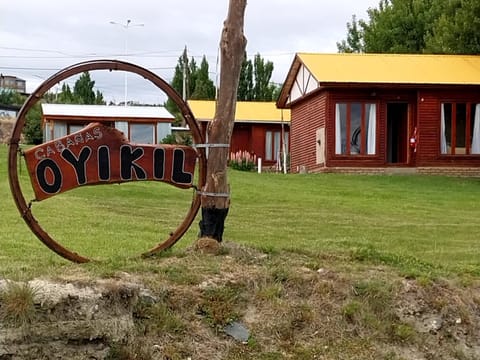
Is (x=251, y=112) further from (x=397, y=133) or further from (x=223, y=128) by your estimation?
(x=223, y=128)

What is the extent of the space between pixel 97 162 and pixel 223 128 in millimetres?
1234

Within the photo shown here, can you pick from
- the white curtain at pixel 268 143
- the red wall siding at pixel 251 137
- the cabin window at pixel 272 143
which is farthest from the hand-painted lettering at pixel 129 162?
the white curtain at pixel 268 143

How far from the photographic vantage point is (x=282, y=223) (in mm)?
12211

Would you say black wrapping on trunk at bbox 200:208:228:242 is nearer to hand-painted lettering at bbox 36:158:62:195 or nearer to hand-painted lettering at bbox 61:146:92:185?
hand-painted lettering at bbox 61:146:92:185

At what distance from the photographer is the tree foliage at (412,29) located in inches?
1236

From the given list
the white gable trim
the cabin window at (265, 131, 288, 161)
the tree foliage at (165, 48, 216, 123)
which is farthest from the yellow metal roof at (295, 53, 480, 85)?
the tree foliage at (165, 48, 216, 123)

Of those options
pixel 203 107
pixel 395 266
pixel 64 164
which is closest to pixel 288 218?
pixel 395 266

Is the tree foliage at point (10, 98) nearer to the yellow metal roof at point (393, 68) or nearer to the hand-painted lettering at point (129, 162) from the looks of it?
the yellow metal roof at point (393, 68)

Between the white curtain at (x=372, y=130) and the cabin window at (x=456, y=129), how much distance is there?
2.18 metres

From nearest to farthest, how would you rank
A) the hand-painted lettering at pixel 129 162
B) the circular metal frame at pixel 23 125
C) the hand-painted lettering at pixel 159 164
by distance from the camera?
1. the circular metal frame at pixel 23 125
2. the hand-painted lettering at pixel 129 162
3. the hand-painted lettering at pixel 159 164

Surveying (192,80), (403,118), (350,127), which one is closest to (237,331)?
(350,127)

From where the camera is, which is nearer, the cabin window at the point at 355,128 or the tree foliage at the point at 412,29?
the cabin window at the point at 355,128

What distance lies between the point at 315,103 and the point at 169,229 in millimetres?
16289

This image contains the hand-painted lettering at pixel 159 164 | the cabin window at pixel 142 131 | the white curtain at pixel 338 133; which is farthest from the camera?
the cabin window at pixel 142 131
